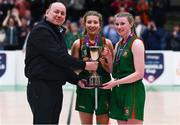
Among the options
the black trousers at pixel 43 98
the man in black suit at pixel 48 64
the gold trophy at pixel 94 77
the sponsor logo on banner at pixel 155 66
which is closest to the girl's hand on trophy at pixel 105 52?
the gold trophy at pixel 94 77

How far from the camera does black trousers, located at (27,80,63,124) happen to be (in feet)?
15.5

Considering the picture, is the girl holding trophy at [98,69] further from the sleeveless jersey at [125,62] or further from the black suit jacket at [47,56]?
the black suit jacket at [47,56]

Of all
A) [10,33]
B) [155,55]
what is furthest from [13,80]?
[155,55]

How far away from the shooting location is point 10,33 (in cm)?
1405

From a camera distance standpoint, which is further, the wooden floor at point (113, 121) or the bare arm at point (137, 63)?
the wooden floor at point (113, 121)

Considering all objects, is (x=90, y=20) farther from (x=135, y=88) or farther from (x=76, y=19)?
(x=76, y=19)

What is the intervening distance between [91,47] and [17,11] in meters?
10.8

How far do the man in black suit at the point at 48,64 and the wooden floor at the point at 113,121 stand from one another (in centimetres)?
287

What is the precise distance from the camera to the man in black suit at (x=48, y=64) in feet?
15.2

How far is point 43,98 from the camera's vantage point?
15.5 ft

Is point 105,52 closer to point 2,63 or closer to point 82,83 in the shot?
point 82,83

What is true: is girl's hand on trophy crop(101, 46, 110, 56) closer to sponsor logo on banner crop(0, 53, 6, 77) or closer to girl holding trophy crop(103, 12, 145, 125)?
girl holding trophy crop(103, 12, 145, 125)

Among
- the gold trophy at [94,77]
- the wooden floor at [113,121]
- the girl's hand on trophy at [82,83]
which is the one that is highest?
the gold trophy at [94,77]

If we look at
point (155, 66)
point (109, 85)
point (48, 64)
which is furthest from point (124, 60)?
point (155, 66)
